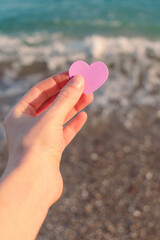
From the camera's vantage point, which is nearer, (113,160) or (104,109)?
(113,160)

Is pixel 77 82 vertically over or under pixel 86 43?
over

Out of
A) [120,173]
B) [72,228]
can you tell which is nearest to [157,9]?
[120,173]

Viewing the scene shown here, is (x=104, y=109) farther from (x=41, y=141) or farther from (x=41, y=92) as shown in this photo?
(x=41, y=141)

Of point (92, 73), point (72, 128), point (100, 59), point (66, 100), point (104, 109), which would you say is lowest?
point (100, 59)

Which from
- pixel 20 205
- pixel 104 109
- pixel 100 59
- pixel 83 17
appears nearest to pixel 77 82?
pixel 20 205

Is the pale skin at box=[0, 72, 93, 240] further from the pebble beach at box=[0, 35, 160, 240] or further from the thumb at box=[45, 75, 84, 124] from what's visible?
the pebble beach at box=[0, 35, 160, 240]

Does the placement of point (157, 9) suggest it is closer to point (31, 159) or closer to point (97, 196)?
point (97, 196)

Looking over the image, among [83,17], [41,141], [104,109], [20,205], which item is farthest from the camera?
[83,17]

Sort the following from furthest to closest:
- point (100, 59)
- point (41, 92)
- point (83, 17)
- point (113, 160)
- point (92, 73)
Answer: point (83, 17) < point (100, 59) < point (113, 160) < point (92, 73) < point (41, 92)
